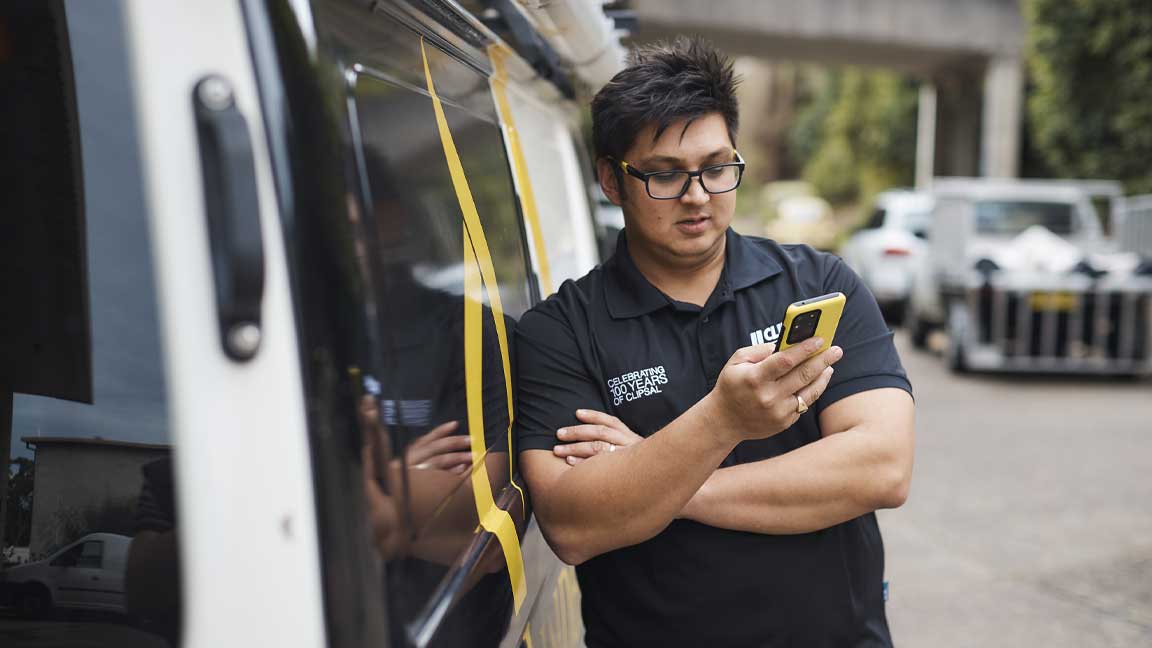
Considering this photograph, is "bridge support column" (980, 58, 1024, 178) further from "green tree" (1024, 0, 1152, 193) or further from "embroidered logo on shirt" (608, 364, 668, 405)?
"embroidered logo on shirt" (608, 364, 668, 405)

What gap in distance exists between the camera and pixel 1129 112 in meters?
16.6

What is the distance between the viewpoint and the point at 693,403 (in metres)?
2.03

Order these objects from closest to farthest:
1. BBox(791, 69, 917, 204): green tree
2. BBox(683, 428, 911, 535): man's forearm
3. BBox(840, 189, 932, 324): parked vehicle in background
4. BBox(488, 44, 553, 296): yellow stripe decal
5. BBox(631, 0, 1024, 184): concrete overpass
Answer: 1. BBox(683, 428, 911, 535): man's forearm
2. BBox(488, 44, 553, 296): yellow stripe decal
3. BBox(840, 189, 932, 324): parked vehicle in background
4. BBox(631, 0, 1024, 184): concrete overpass
5. BBox(791, 69, 917, 204): green tree

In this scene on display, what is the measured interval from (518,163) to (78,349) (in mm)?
1482

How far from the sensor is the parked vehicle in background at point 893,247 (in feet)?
44.7

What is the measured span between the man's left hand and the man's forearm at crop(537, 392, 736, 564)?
0.05 meters

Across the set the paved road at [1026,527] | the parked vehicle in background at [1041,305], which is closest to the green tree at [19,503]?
the paved road at [1026,527]

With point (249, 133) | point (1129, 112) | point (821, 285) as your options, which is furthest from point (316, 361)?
point (1129, 112)

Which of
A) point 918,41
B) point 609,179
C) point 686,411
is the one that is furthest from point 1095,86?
point 686,411

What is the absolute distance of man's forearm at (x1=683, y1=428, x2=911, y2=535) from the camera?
1925 mm

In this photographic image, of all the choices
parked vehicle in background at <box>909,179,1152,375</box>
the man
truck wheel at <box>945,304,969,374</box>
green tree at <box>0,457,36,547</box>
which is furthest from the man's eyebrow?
truck wheel at <box>945,304,969,374</box>

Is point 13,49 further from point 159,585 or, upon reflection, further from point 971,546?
point 971,546

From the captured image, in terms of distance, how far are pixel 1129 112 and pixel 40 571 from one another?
18.0 metres

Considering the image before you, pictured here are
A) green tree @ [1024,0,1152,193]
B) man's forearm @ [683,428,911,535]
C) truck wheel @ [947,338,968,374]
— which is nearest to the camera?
man's forearm @ [683,428,911,535]
